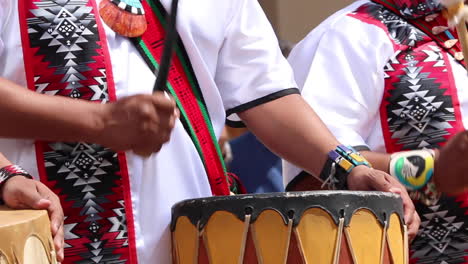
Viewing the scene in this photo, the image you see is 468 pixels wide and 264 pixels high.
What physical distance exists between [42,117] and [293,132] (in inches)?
29.8

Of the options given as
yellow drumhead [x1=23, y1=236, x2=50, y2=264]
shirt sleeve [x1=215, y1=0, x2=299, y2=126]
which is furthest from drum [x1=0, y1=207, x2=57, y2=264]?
shirt sleeve [x1=215, y1=0, x2=299, y2=126]

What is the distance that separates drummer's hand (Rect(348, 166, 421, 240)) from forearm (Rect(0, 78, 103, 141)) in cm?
76

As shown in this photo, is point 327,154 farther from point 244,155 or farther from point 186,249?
point 244,155

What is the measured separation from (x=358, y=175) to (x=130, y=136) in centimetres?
75

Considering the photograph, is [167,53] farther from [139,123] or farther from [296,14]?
[296,14]

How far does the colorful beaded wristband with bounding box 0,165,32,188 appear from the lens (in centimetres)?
219

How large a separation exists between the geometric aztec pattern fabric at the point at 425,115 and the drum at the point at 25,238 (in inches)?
52.0

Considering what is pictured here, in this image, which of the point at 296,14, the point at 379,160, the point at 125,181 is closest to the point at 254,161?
the point at 296,14

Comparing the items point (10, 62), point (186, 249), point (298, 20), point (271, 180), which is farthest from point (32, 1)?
point (298, 20)

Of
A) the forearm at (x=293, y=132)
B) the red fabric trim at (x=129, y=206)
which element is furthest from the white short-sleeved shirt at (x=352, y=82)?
the red fabric trim at (x=129, y=206)

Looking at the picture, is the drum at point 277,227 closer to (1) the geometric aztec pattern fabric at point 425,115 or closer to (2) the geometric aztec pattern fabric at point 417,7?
(1) the geometric aztec pattern fabric at point 425,115

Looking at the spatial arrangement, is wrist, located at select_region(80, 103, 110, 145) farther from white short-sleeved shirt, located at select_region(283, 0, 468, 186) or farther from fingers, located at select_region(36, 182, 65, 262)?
white short-sleeved shirt, located at select_region(283, 0, 468, 186)

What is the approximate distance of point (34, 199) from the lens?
2.15m

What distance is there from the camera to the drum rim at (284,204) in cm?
230
